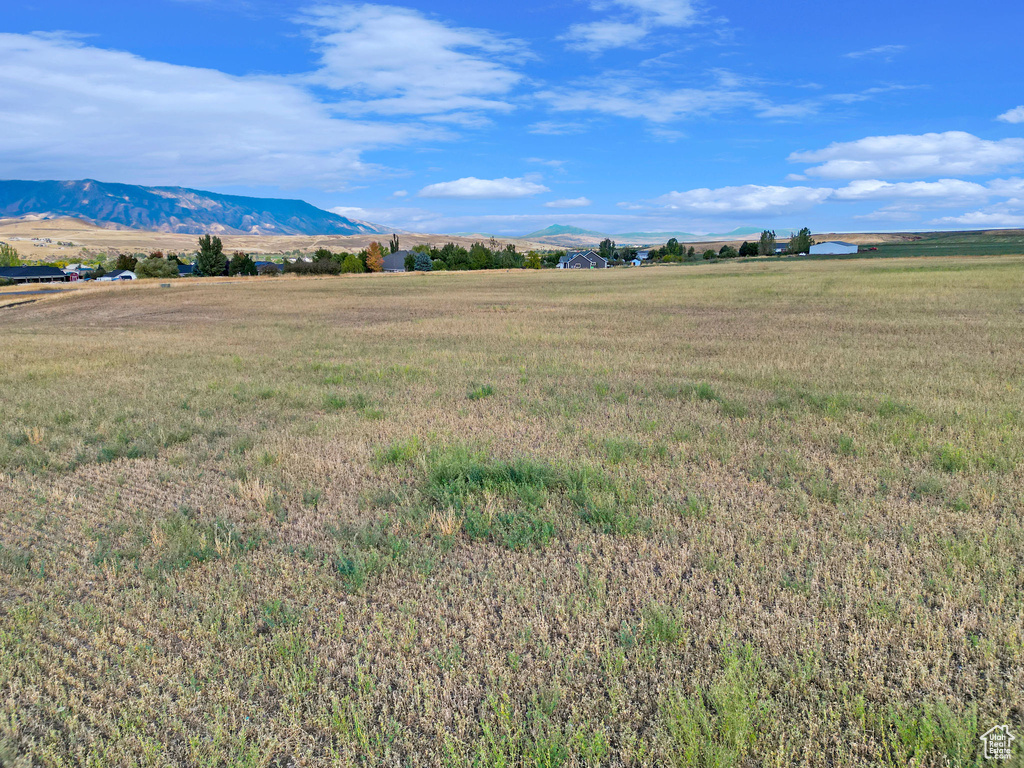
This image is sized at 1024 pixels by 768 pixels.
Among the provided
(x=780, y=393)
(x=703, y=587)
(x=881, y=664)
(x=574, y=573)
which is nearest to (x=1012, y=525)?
(x=881, y=664)

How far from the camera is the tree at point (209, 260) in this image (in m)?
117

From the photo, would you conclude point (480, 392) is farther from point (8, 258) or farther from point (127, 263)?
point (8, 258)

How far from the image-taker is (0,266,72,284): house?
11268 cm

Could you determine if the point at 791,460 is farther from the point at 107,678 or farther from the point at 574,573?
the point at 107,678

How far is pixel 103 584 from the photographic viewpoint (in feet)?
16.5

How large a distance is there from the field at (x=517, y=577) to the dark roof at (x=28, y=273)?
453 feet

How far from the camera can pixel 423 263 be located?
139375mm

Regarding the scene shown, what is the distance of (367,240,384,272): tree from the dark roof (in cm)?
6593

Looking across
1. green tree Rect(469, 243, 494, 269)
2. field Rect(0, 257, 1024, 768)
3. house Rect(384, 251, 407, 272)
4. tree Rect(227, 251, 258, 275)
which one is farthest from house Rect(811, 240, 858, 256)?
field Rect(0, 257, 1024, 768)

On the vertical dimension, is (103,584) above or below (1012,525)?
below

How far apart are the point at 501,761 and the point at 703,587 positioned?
2321mm

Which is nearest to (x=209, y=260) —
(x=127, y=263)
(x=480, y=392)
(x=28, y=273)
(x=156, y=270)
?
(x=156, y=270)

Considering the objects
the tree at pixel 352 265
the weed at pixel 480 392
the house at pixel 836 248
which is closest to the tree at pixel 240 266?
the tree at pixel 352 265
